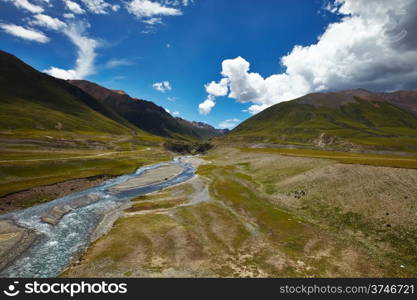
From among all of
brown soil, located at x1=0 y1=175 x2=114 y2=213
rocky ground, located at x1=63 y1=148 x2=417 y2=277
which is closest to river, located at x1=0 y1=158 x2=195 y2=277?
brown soil, located at x1=0 y1=175 x2=114 y2=213

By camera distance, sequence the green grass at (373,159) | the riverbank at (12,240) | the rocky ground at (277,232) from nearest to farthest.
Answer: the rocky ground at (277,232)
the riverbank at (12,240)
the green grass at (373,159)

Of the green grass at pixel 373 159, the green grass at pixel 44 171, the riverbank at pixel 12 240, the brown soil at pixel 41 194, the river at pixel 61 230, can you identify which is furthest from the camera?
the green grass at pixel 373 159

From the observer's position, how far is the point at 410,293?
2055cm

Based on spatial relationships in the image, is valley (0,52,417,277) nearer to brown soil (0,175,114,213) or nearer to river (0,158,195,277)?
river (0,158,195,277)

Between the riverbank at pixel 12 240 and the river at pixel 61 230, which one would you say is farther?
the riverbank at pixel 12 240

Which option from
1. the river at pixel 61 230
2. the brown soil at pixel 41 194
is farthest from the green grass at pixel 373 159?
the brown soil at pixel 41 194

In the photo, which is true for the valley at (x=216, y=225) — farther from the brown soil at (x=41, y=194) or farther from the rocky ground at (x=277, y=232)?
the brown soil at (x=41, y=194)

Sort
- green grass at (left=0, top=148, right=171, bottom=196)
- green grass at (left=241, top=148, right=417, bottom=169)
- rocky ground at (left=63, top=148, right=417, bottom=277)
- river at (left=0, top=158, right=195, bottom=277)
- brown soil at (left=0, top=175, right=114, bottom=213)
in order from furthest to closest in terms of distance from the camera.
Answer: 1. green grass at (left=241, top=148, right=417, bottom=169)
2. green grass at (left=0, top=148, right=171, bottom=196)
3. brown soil at (left=0, top=175, right=114, bottom=213)
4. river at (left=0, top=158, right=195, bottom=277)
5. rocky ground at (left=63, top=148, right=417, bottom=277)

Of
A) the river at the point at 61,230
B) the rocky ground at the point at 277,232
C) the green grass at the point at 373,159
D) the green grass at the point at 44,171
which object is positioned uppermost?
the green grass at the point at 373,159

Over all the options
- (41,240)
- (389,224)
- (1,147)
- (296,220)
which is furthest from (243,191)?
(1,147)

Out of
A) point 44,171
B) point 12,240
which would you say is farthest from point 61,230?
point 44,171

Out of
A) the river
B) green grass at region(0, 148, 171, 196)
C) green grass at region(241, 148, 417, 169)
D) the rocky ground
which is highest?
green grass at region(241, 148, 417, 169)

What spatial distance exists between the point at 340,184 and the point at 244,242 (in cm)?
3445

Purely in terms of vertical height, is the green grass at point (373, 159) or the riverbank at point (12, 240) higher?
the green grass at point (373, 159)
